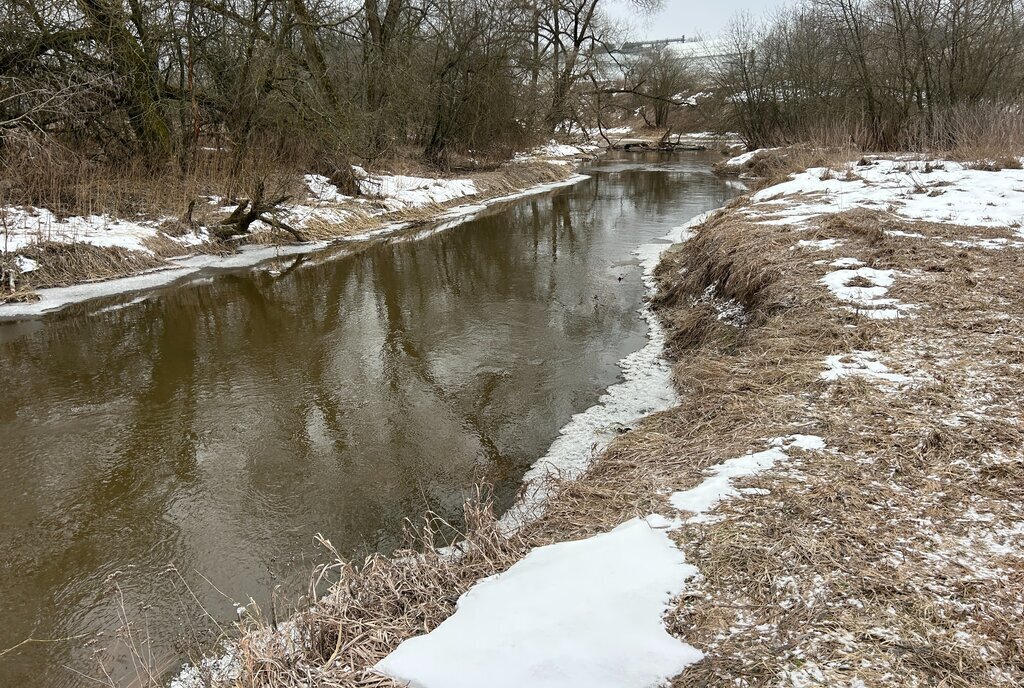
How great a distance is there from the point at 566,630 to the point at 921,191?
948 centimetres

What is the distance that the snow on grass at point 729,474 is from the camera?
269 cm

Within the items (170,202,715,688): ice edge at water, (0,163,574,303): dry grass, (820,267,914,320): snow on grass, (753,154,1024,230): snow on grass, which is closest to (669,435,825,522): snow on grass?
(170,202,715,688): ice edge at water

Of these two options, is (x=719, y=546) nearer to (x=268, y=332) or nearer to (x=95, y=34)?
Answer: (x=268, y=332)

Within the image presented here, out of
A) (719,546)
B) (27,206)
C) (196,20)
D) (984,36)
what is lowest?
(719,546)

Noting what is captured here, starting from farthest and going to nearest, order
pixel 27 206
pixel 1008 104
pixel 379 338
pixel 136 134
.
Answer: pixel 1008 104
pixel 136 134
pixel 27 206
pixel 379 338

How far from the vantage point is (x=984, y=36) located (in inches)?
593

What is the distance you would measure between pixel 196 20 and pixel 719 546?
43.3 feet

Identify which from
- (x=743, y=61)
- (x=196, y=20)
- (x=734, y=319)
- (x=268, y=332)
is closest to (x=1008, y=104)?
(x=734, y=319)

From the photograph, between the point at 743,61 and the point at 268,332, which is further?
the point at 743,61

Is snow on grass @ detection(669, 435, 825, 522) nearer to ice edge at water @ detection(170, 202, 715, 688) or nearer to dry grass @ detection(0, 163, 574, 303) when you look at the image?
ice edge at water @ detection(170, 202, 715, 688)

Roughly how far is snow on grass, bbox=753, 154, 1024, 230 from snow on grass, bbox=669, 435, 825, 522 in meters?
5.57

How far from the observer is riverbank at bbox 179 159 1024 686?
187cm

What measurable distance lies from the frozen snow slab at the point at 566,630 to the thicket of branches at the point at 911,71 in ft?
44.0

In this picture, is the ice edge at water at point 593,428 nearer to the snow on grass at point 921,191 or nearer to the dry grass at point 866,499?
the dry grass at point 866,499
